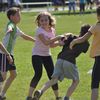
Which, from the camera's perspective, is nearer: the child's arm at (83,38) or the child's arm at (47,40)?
the child's arm at (83,38)

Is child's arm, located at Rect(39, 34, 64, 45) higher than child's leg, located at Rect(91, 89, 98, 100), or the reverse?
child's arm, located at Rect(39, 34, 64, 45)

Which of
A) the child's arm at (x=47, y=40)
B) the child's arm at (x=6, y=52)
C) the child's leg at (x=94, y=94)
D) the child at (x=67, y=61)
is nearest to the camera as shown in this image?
the child's leg at (x=94, y=94)

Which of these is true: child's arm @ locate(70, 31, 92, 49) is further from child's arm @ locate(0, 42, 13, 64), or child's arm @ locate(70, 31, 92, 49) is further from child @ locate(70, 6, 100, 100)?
child's arm @ locate(0, 42, 13, 64)

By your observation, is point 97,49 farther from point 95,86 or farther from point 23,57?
point 23,57

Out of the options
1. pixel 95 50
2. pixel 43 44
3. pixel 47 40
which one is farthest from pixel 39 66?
pixel 95 50

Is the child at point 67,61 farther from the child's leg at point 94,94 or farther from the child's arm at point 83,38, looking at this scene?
the child's leg at point 94,94

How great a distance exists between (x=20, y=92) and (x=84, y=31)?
7.69ft

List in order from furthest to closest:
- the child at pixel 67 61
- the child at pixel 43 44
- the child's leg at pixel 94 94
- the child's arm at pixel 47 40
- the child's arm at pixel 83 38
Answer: the child at pixel 43 44, the child's arm at pixel 47 40, the child at pixel 67 61, the child's leg at pixel 94 94, the child's arm at pixel 83 38

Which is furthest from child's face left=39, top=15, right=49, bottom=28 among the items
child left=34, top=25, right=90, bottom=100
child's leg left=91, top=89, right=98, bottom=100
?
child's leg left=91, top=89, right=98, bottom=100

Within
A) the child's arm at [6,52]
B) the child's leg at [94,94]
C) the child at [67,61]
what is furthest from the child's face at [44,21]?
the child's leg at [94,94]

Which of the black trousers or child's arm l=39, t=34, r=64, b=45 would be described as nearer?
child's arm l=39, t=34, r=64, b=45

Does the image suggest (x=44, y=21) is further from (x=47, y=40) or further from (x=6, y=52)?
(x=6, y=52)

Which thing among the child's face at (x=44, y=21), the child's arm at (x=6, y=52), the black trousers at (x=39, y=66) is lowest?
the black trousers at (x=39, y=66)

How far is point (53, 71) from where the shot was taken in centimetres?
877
